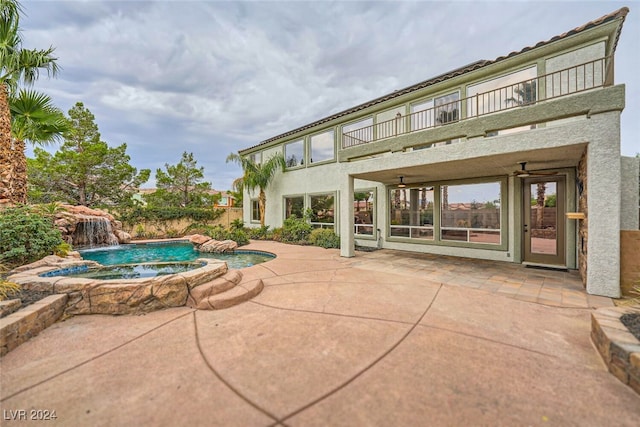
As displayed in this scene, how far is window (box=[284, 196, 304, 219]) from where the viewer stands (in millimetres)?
13555

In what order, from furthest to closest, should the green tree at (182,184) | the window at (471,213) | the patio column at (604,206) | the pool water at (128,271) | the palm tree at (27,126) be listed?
the green tree at (182,184) → the window at (471,213) → the palm tree at (27,126) → the pool water at (128,271) → the patio column at (604,206)

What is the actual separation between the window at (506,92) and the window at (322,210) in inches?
265

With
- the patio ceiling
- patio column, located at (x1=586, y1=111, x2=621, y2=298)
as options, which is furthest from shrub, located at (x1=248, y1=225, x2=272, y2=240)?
patio column, located at (x1=586, y1=111, x2=621, y2=298)

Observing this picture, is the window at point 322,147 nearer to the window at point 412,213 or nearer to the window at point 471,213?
the window at point 412,213

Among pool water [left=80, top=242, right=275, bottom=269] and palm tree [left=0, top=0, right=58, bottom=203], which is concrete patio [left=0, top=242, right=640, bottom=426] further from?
palm tree [left=0, top=0, right=58, bottom=203]

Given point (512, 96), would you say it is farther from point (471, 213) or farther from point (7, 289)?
point (7, 289)

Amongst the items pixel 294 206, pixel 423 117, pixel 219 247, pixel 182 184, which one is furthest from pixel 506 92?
pixel 182 184

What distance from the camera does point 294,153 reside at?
13984 mm

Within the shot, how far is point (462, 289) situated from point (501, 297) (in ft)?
2.17

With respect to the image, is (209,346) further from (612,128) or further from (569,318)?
(612,128)

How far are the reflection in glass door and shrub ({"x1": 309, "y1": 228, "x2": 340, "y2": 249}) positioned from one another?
256 inches

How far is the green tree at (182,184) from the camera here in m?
21.2

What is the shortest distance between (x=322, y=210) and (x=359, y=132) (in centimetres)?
426

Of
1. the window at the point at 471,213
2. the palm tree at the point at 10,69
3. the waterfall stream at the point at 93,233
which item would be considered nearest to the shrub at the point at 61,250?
the palm tree at the point at 10,69
